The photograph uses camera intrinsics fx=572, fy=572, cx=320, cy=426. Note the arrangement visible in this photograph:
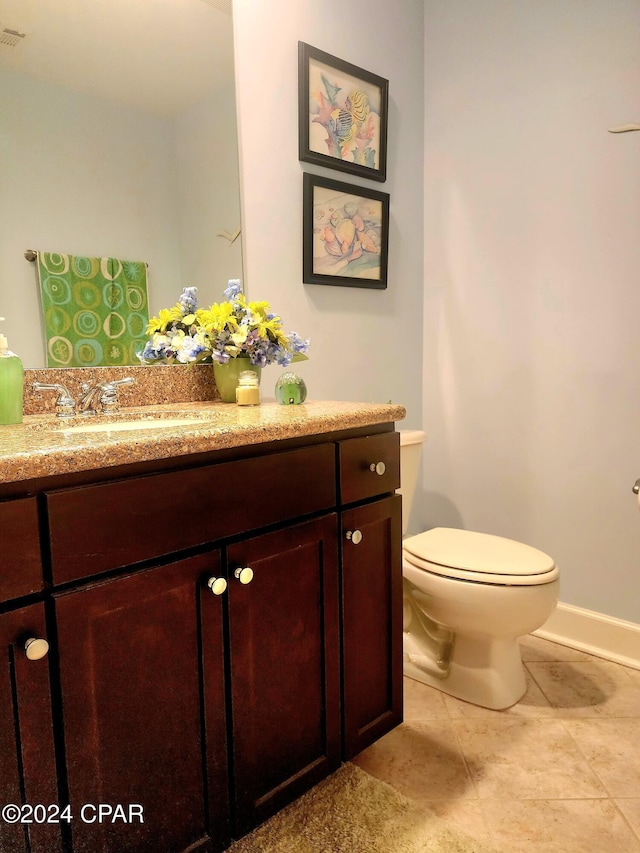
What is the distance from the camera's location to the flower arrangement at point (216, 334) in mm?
1489

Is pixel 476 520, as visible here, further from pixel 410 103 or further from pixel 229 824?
pixel 410 103

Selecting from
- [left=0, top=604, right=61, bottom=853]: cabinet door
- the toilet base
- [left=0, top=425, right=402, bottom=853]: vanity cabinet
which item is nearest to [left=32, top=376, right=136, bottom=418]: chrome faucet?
[left=0, top=425, right=402, bottom=853]: vanity cabinet

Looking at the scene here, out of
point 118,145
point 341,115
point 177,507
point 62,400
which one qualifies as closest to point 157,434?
point 177,507

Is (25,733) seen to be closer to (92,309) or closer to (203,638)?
(203,638)

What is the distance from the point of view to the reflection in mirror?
1.30 metres

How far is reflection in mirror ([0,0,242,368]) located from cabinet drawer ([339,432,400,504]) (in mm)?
693

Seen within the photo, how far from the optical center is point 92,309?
1423 mm

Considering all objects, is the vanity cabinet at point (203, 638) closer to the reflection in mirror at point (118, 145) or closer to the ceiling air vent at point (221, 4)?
the reflection in mirror at point (118, 145)

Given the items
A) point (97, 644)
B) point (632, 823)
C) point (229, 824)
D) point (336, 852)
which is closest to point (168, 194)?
point (97, 644)

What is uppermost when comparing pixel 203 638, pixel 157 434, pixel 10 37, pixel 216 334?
pixel 10 37

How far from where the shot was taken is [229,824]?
3.50ft

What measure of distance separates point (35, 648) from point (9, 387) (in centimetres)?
56

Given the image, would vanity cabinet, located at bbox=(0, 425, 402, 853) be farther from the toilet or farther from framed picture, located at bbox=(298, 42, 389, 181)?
framed picture, located at bbox=(298, 42, 389, 181)

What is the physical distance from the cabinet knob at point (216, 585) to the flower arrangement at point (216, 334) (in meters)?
0.67
